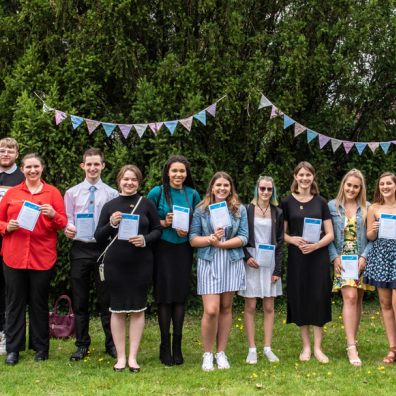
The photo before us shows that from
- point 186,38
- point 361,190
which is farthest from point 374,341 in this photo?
point 186,38

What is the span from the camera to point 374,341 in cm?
706

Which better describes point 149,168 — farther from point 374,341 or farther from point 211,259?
point 374,341

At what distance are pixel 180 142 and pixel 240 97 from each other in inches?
44.4

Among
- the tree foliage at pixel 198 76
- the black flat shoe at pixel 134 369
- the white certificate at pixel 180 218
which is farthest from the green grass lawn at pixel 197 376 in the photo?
the tree foliage at pixel 198 76

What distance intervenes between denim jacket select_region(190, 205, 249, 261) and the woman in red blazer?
52.8 inches

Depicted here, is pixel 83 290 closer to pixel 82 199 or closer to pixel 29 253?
pixel 29 253

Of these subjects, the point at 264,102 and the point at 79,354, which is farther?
the point at 264,102

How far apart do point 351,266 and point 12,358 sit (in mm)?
3581

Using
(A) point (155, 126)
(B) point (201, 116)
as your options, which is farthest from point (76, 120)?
(B) point (201, 116)

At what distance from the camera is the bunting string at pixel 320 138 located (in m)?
8.08

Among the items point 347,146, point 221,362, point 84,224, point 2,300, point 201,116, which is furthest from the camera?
point 347,146

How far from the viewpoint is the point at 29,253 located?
5.66 metres

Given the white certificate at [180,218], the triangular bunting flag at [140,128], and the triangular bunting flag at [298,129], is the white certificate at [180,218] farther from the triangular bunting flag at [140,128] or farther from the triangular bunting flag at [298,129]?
the triangular bunting flag at [298,129]

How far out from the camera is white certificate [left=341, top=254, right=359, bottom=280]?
223 inches
